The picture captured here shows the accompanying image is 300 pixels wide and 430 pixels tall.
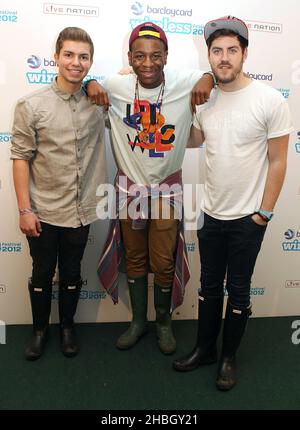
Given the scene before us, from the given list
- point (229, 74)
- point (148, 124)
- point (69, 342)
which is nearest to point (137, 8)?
point (148, 124)

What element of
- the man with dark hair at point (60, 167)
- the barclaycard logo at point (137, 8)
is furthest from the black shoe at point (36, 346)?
the barclaycard logo at point (137, 8)

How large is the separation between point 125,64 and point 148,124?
1.61 feet

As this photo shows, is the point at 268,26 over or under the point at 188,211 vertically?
over

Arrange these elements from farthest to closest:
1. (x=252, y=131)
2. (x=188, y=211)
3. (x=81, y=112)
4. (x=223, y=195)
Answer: (x=188, y=211)
(x=81, y=112)
(x=223, y=195)
(x=252, y=131)

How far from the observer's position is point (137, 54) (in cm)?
164

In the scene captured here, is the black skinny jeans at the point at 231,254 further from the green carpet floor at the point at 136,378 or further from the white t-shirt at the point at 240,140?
the green carpet floor at the point at 136,378

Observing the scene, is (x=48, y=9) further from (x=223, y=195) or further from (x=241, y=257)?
(x=241, y=257)

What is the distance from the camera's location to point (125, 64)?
2029mm

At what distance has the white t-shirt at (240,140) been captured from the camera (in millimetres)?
1477

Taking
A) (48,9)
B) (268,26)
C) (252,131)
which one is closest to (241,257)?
(252,131)

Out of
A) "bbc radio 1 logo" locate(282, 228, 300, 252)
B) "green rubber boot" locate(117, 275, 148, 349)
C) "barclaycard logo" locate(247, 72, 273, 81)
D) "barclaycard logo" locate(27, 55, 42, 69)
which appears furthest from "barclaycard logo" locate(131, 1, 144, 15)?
"bbc radio 1 logo" locate(282, 228, 300, 252)

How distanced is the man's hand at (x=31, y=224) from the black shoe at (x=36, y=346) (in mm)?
582

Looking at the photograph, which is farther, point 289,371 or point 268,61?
point 268,61

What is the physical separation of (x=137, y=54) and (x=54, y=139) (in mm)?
515
